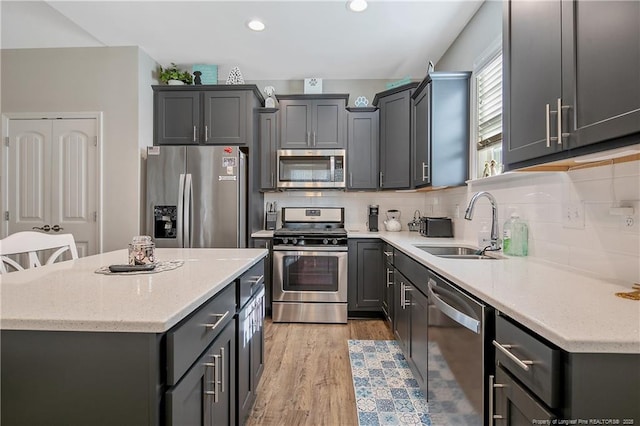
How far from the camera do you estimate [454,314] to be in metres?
1.27

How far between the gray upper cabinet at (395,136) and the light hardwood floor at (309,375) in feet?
5.13

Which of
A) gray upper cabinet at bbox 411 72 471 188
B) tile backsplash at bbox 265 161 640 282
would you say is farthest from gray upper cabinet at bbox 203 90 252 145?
tile backsplash at bbox 265 161 640 282

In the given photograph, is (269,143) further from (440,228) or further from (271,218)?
(440,228)

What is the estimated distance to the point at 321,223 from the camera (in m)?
3.68

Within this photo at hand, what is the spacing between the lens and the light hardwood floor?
1.75 metres

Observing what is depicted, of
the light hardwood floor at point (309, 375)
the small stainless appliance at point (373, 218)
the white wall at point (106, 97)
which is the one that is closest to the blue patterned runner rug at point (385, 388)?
the light hardwood floor at point (309, 375)

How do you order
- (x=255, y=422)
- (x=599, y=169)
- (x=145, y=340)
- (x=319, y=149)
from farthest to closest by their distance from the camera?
(x=319, y=149) → (x=255, y=422) → (x=599, y=169) → (x=145, y=340)

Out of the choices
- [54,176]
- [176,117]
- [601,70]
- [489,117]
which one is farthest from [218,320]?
[54,176]

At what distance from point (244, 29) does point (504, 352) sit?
3063 mm

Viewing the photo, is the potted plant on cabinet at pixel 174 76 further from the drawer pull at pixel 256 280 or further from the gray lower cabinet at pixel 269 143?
the drawer pull at pixel 256 280

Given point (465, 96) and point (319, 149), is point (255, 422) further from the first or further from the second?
point (465, 96)

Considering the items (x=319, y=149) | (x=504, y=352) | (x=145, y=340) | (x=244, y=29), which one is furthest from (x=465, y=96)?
(x=145, y=340)

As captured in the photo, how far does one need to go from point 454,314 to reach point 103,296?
1.28 metres

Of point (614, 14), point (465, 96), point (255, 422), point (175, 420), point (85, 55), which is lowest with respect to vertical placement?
point (255, 422)
